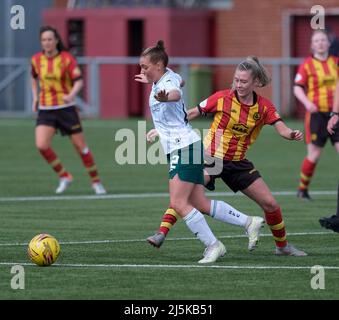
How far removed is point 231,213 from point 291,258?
0.72 m

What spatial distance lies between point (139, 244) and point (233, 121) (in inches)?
68.3

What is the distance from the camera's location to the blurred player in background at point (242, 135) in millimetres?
11938

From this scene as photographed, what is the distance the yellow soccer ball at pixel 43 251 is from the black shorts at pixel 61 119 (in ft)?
23.5

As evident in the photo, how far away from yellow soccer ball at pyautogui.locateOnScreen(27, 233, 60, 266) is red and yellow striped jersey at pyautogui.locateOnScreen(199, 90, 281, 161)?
1817 mm

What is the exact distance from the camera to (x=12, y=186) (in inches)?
773

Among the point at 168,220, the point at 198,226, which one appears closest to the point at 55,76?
the point at 168,220

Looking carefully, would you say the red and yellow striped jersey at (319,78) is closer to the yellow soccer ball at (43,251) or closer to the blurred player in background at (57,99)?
the blurred player in background at (57,99)

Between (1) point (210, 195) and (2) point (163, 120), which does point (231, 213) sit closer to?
(2) point (163, 120)

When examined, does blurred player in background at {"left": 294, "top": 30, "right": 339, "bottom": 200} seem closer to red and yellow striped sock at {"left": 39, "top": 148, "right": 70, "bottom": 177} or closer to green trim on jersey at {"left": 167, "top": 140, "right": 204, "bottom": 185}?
red and yellow striped sock at {"left": 39, "top": 148, "right": 70, "bottom": 177}

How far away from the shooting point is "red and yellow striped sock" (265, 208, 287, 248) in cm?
1212

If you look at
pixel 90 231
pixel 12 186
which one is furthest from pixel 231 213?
pixel 12 186

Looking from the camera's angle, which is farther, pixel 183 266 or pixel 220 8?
pixel 220 8

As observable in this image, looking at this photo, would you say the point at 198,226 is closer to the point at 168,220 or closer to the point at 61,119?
the point at 168,220

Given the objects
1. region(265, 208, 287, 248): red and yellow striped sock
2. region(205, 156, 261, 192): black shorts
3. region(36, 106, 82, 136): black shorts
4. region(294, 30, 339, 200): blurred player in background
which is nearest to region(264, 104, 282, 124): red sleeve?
region(205, 156, 261, 192): black shorts
